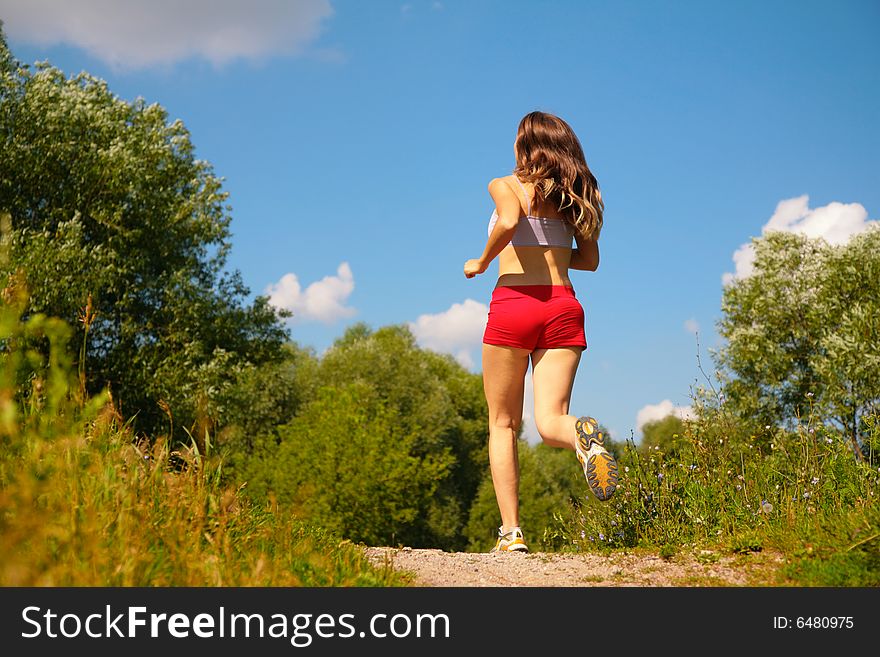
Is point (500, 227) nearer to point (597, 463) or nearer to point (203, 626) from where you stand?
point (597, 463)

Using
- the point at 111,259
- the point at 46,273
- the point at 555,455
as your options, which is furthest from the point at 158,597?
the point at 555,455

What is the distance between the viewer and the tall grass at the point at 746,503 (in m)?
3.59

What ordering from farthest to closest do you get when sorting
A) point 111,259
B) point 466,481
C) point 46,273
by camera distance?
point 466,481
point 111,259
point 46,273

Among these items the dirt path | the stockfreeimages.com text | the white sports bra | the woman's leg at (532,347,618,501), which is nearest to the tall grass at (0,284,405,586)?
the stockfreeimages.com text

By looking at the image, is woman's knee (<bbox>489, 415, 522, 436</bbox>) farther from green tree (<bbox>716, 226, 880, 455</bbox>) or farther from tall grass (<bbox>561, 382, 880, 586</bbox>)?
green tree (<bbox>716, 226, 880, 455</bbox>)

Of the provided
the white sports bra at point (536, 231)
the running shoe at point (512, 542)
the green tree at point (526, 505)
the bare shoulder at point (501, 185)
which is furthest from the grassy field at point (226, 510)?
the green tree at point (526, 505)

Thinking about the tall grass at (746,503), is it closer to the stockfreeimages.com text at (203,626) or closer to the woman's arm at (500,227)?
the woman's arm at (500,227)

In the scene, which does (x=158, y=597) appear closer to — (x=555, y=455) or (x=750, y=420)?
(x=750, y=420)

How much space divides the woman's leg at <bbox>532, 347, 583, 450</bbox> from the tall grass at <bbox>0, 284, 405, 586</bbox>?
1482 millimetres

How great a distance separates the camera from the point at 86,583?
243 centimetres

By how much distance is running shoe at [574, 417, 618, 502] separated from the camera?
4.10 metres

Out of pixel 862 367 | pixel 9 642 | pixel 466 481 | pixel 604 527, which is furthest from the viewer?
pixel 466 481

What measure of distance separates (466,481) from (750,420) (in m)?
21.2

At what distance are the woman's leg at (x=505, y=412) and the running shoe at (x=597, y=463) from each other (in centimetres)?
71
